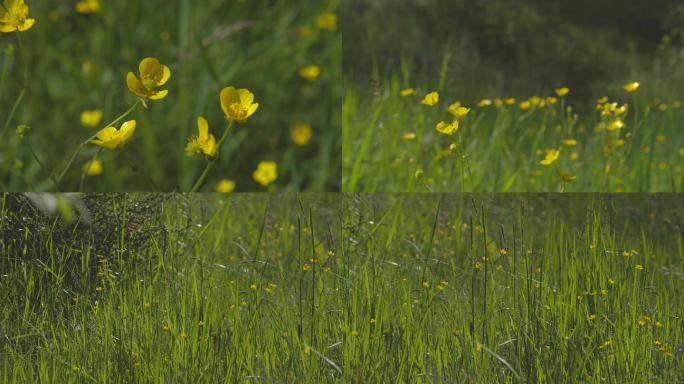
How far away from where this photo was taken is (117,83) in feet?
7.84

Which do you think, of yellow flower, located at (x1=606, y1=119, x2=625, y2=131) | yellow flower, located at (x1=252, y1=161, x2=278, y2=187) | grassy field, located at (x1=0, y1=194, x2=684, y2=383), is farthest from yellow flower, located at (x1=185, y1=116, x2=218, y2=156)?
yellow flower, located at (x1=606, y1=119, x2=625, y2=131)

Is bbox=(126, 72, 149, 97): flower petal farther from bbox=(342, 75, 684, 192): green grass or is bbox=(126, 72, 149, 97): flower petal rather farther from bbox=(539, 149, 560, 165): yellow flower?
bbox=(539, 149, 560, 165): yellow flower

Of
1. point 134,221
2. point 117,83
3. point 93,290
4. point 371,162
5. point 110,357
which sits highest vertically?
point 117,83

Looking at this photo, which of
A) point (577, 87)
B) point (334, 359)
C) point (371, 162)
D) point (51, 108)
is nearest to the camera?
point (334, 359)

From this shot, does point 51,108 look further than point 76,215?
Yes

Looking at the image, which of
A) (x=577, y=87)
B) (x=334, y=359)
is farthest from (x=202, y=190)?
(x=577, y=87)

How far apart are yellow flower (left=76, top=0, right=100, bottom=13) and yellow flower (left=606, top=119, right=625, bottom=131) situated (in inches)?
64.2

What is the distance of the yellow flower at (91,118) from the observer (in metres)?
2.44

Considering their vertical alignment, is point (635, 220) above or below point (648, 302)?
above

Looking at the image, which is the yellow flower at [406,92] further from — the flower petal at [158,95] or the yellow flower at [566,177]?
the flower petal at [158,95]

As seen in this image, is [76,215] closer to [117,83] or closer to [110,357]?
[110,357]

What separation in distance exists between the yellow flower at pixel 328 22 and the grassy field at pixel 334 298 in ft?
3.19

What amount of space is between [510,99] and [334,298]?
0.78 m

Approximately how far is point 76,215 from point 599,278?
128cm
